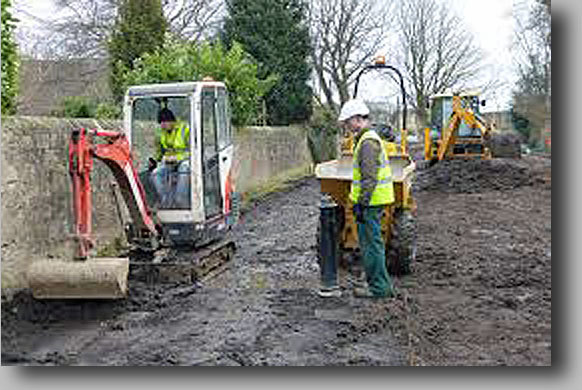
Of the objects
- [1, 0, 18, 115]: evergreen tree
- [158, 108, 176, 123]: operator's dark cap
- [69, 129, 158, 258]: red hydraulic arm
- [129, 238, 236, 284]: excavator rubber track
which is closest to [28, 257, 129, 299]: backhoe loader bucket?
[69, 129, 158, 258]: red hydraulic arm

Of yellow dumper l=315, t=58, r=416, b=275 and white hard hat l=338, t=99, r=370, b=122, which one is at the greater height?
white hard hat l=338, t=99, r=370, b=122

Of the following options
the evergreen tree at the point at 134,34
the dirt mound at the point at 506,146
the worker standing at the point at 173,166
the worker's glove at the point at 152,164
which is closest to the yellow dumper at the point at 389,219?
the worker standing at the point at 173,166

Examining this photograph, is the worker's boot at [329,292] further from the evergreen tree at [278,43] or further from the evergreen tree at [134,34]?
the evergreen tree at [278,43]

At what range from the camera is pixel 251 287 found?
7652 mm

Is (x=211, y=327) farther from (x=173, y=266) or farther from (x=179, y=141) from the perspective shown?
(x=179, y=141)

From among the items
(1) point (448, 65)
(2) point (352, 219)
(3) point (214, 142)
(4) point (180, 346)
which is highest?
(1) point (448, 65)

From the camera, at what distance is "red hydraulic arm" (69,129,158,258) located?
6.26 m

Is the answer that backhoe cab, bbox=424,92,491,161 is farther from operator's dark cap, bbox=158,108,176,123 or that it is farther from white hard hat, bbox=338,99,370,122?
white hard hat, bbox=338,99,370,122

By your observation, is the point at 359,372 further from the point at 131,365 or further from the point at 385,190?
the point at 385,190

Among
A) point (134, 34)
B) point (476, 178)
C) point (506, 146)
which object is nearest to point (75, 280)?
point (134, 34)

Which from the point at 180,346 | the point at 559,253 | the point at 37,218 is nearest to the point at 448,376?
the point at 559,253

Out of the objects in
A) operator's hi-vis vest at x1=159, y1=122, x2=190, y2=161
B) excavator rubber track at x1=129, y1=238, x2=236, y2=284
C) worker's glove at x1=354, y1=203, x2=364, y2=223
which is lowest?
excavator rubber track at x1=129, y1=238, x2=236, y2=284

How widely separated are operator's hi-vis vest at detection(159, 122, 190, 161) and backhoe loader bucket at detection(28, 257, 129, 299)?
2.26 meters

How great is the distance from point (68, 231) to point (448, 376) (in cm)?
455
